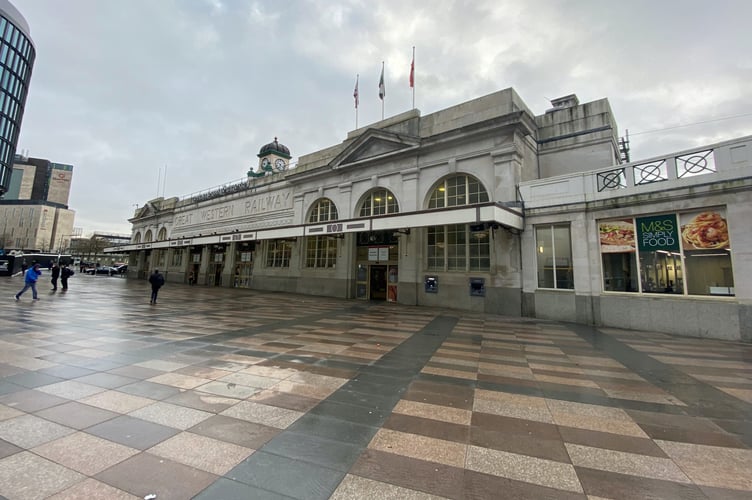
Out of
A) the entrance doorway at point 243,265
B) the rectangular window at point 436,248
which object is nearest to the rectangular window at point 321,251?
the rectangular window at point 436,248

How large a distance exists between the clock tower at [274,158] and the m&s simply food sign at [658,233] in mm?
31677

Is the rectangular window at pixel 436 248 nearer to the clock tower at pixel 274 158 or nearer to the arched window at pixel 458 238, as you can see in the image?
the arched window at pixel 458 238

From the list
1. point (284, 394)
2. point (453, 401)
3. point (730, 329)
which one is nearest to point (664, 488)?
point (453, 401)

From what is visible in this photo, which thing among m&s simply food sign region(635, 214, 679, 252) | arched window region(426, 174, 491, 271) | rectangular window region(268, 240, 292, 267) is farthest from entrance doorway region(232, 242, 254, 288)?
m&s simply food sign region(635, 214, 679, 252)

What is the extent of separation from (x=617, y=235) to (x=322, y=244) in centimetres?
1745

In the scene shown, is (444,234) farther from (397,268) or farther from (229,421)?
(229,421)

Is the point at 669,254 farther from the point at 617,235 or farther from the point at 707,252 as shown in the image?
the point at 617,235

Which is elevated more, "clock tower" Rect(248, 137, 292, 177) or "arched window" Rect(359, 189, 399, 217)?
"clock tower" Rect(248, 137, 292, 177)

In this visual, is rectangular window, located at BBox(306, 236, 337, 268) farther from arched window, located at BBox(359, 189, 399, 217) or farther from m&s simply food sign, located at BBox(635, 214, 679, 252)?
m&s simply food sign, located at BBox(635, 214, 679, 252)

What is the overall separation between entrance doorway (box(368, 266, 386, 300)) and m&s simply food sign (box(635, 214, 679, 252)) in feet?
43.0

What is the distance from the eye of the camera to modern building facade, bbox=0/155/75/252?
11569 centimetres

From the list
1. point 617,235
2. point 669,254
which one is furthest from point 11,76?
point 669,254

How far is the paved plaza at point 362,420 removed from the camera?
2.69 meters

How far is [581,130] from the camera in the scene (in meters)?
16.7
